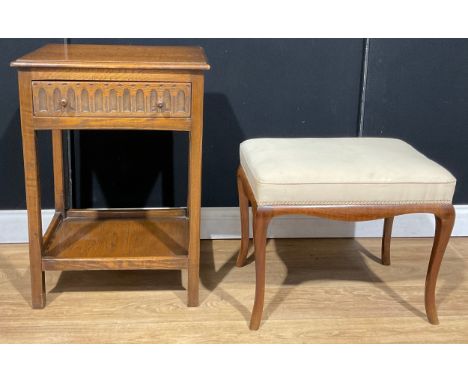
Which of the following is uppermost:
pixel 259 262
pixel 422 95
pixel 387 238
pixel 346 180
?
pixel 422 95

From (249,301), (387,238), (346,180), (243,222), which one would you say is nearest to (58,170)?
(243,222)

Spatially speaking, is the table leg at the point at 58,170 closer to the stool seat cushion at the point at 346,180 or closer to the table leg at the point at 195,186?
the table leg at the point at 195,186

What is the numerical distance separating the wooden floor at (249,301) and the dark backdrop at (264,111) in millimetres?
302

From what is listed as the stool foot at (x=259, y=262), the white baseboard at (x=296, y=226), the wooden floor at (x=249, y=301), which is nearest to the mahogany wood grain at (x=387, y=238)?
the wooden floor at (x=249, y=301)

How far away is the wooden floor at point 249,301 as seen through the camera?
73.9 inches

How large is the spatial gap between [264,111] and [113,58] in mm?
726

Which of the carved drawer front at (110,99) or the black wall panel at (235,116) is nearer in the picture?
the carved drawer front at (110,99)

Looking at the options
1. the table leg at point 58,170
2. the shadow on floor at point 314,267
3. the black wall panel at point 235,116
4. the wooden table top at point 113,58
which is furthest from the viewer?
the black wall panel at point 235,116

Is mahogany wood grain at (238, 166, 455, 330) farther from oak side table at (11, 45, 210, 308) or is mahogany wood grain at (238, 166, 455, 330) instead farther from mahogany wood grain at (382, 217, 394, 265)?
mahogany wood grain at (382, 217, 394, 265)

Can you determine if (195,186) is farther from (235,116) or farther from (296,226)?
(296,226)

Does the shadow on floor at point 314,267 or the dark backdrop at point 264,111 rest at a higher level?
the dark backdrop at point 264,111

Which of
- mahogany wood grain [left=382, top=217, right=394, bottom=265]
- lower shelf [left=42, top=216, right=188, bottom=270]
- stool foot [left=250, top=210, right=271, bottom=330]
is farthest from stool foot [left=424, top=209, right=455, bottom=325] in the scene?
lower shelf [left=42, top=216, right=188, bottom=270]

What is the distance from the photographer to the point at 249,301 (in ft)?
6.77

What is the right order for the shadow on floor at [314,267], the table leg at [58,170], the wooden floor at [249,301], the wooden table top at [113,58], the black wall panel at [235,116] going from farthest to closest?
the black wall panel at [235,116]
the table leg at [58,170]
the shadow on floor at [314,267]
the wooden floor at [249,301]
the wooden table top at [113,58]
